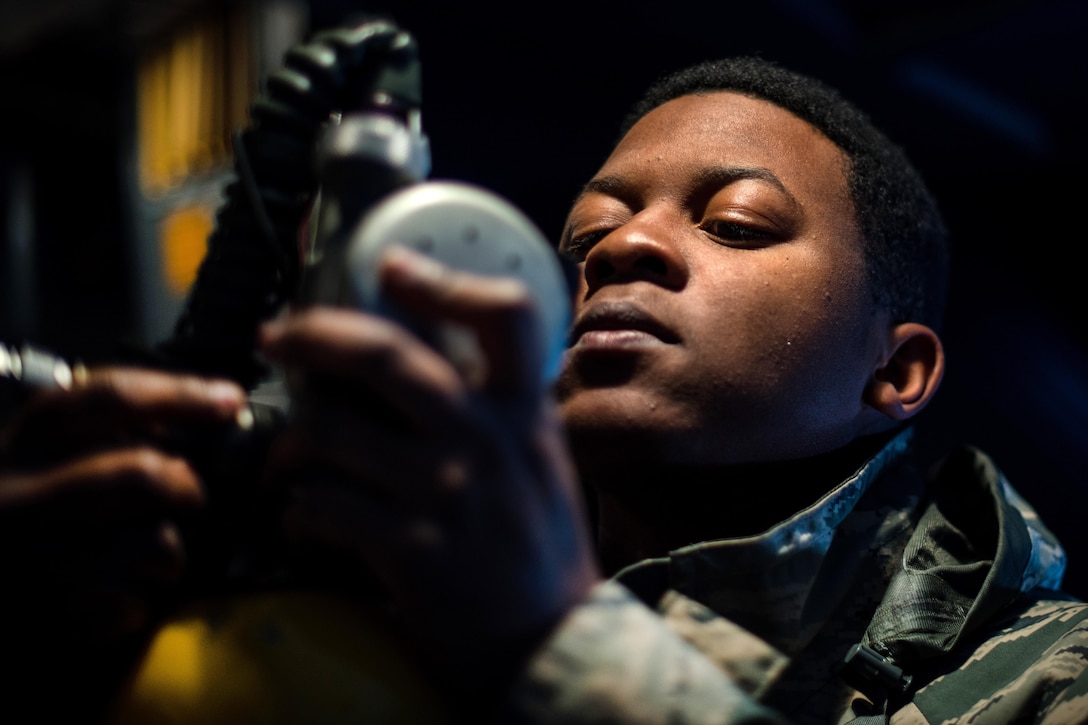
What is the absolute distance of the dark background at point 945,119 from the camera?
7.13 ft

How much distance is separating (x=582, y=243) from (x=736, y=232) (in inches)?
7.7

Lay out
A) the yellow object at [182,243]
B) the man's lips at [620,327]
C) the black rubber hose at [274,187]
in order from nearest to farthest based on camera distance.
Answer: the black rubber hose at [274,187]
the man's lips at [620,327]
the yellow object at [182,243]

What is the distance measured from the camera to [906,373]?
115 centimetres

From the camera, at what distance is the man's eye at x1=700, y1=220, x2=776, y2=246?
101cm

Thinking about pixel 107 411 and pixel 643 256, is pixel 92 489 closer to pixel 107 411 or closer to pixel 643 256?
pixel 107 411

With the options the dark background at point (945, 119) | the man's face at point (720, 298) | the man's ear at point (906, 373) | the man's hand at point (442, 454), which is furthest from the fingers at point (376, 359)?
the dark background at point (945, 119)

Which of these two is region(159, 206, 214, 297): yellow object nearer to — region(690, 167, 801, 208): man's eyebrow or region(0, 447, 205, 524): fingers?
region(690, 167, 801, 208): man's eyebrow

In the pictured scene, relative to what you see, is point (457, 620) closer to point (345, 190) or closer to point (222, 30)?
point (345, 190)

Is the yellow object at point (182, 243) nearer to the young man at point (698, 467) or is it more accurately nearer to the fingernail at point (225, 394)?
the young man at point (698, 467)

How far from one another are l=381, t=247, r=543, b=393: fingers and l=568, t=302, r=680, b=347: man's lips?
45 centimetres

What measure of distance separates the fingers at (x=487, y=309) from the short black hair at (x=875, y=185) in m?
0.75

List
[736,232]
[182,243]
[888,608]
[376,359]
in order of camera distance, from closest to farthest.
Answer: [376,359] < [888,608] < [736,232] < [182,243]

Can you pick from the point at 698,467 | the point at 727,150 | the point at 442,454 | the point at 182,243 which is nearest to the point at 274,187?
the point at 442,454

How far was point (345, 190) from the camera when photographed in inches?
21.5
